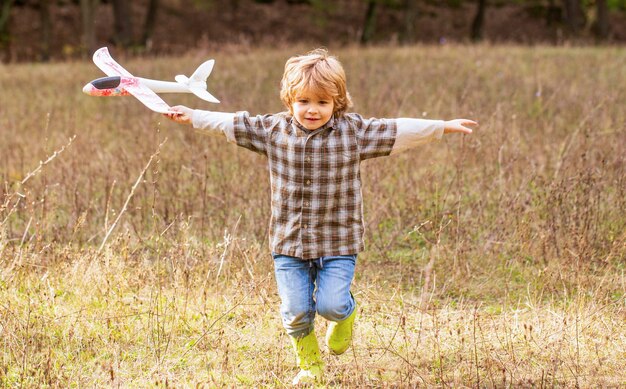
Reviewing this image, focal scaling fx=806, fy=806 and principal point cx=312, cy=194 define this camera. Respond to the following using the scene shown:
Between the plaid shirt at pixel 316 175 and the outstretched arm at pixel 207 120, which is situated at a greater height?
the outstretched arm at pixel 207 120

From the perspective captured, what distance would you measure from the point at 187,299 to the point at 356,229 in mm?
1240

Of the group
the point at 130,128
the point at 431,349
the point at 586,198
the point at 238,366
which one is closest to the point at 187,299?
the point at 238,366

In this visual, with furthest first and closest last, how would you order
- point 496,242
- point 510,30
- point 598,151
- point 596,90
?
point 510,30 < point 596,90 < point 598,151 < point 496,242

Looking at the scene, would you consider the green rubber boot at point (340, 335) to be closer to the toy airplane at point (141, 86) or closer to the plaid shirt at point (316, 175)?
the plaid shirt at point (316, 175)

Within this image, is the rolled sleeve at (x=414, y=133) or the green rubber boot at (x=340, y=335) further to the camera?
the green rubber boot at (x=340, y=335)

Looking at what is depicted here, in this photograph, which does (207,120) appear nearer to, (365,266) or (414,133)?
(414,133)

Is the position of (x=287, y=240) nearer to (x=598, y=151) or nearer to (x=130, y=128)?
(x=598, y=151)

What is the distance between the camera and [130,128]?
9000 mm

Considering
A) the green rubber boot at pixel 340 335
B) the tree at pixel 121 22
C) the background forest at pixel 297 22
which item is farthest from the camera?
the background forest at pixel 297 22

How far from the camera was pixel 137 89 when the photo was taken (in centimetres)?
379

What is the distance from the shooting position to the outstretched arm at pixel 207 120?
3.73m

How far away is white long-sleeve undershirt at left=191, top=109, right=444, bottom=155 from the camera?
12.1 ft

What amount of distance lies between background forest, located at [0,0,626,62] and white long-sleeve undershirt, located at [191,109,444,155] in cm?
1938

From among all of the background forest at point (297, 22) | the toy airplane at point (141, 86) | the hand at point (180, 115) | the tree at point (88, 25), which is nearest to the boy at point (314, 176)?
the hand at point (180, 115)
